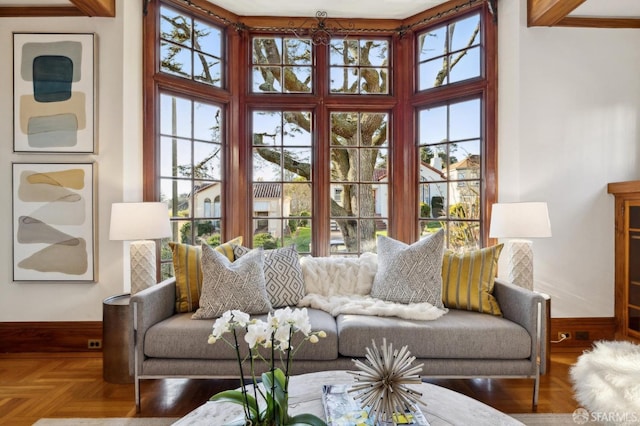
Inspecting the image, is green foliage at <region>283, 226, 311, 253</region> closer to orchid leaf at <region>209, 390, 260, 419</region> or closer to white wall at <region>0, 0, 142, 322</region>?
white wall at <region>0, 0, 142, 322</region>

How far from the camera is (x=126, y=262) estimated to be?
3.06m

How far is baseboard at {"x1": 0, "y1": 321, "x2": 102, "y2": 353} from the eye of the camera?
307 centimetres

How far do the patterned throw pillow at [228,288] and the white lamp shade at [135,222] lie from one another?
0.46 meters

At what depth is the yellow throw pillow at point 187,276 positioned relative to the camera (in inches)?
102

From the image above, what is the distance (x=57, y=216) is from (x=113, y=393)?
4.84 feet

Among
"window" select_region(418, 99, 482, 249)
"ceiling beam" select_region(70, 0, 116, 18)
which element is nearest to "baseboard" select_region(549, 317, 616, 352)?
"window" select_region(418, 99, 482, 249)

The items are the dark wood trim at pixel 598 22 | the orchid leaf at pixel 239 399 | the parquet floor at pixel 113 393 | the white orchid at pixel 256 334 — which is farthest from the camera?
the dark wood trim at pixel 598 22

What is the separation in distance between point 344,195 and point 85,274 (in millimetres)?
2249

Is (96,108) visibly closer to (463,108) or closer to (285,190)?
(285,190)

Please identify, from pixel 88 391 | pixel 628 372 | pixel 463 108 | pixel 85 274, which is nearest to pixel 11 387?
pixel 88 391

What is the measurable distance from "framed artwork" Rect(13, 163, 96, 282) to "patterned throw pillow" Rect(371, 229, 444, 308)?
2.29 m

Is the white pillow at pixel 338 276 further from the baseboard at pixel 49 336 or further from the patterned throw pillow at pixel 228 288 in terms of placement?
the baseboard at pixel 49 336

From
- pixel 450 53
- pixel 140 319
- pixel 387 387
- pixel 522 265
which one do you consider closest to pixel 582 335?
pixel 522 265

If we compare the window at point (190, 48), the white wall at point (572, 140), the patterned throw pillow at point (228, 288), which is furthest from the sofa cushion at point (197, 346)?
the window at point (190, 48)
